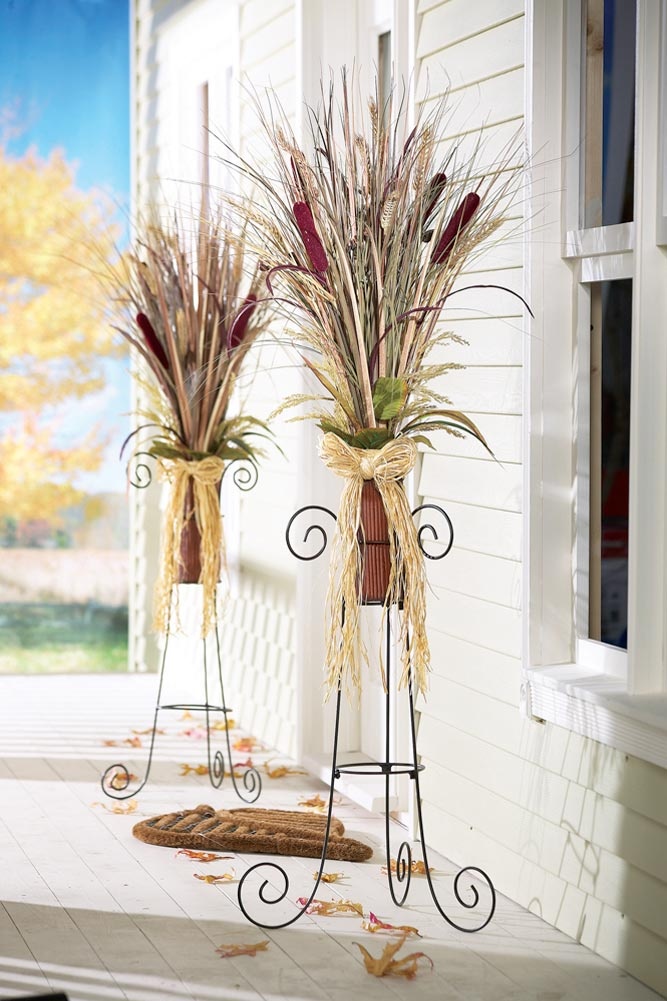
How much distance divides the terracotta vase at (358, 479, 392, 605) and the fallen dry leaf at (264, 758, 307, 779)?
1.70 meters

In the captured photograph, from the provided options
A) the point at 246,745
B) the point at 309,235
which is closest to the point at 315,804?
the point at 246,745

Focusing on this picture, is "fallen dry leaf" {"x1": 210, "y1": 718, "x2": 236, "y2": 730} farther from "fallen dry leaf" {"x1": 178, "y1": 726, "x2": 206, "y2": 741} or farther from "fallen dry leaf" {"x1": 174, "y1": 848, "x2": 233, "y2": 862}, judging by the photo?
"fallen dry leaf" {"x1": 174, "y1": 848, "x2": 233, "y2": 862}

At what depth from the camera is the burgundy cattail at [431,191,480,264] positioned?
10.3 feet

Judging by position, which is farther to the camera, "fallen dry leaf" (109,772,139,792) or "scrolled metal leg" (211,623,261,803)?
"fallen dry leaf" (109,772,139,792)

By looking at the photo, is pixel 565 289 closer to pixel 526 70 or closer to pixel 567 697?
pixel 526 70

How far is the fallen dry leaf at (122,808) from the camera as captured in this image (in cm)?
435

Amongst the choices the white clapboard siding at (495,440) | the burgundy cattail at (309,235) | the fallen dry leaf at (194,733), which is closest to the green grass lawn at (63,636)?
the fallen dry leaf at (194,733)

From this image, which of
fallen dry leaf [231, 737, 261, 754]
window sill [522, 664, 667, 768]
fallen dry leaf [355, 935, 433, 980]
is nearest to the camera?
window sill [522, 664, 667, 768]

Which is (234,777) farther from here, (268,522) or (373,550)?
(373,550)

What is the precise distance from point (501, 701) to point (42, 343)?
4.96 meters

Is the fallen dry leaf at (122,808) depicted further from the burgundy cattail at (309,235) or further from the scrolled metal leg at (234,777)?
the burgundy cattail at (309,235)

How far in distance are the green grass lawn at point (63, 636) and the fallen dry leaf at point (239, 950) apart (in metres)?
4.52

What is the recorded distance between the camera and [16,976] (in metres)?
3.01

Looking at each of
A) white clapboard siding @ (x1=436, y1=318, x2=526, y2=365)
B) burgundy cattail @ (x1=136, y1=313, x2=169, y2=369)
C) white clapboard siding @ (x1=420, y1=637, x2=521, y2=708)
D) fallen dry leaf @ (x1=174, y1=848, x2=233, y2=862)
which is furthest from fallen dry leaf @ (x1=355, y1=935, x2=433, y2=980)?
burgundy cattail @ (x1=136, y1=313, x2=169, y2=369)
